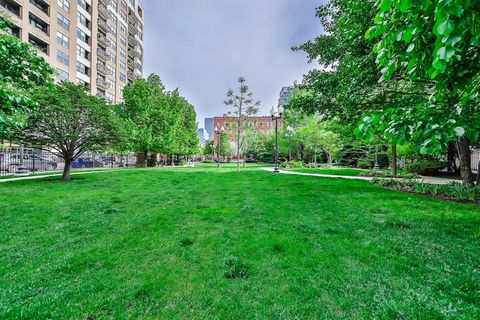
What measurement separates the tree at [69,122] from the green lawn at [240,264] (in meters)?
5.92

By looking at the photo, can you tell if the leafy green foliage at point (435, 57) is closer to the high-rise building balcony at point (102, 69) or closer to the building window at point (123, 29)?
the high-rise building balcony at point (102, 69)

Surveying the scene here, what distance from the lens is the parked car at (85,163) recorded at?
2361cm

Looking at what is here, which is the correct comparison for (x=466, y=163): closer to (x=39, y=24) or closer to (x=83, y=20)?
(x=39, y=24)

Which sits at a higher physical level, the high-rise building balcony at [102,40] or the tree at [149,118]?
the high-rise building balcony at [102,40]

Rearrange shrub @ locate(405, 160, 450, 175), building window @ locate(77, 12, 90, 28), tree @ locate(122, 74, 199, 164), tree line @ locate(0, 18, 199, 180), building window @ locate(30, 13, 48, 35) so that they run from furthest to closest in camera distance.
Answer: building window @ locate(77, 12, 90, 28) → building window @ locate(30, 13, 48, 35) → tree @ locate(122, 74, 199, 164) → shrub @ locate(405, 160, 450, 175) → tree line @ locate(0, 18, 199, 180)

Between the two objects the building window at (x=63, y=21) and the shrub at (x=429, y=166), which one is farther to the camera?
the building window at (x=63, y=21)

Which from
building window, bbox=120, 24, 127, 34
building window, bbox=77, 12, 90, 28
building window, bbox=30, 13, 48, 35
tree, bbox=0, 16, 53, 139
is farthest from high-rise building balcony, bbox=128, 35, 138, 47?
tree, bbox=0, 16, 53, 139

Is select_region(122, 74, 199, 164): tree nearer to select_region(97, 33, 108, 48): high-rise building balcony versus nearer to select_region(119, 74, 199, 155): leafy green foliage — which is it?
select_region(119, 74, 199, 155): leafy green foliage

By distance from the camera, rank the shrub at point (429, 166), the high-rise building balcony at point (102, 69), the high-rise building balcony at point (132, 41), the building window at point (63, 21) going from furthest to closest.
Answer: the high-rise building balcony at point (132, 41) < the high-rise building balcony at point (102, 69) < the building window at point (63, 21) < the shrub at point (429, 166)

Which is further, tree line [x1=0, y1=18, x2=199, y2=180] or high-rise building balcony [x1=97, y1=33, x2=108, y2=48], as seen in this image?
high-rise building balcony [x1=97, y1=33, x2=108, y2=48]

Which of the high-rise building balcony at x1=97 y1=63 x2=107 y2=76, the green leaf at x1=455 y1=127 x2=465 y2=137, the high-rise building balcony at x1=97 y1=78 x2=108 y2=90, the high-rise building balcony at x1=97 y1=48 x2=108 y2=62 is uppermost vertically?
the high-rise building balcony at x1=97 y1=48 x2=108 y2=62

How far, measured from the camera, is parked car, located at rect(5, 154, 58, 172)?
51.6 feet

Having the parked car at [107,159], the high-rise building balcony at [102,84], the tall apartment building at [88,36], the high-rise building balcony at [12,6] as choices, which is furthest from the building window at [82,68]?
the parked car at [107,159]

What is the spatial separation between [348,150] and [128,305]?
94.0 ft
